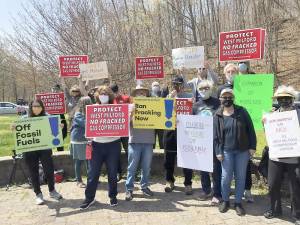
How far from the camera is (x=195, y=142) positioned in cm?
698

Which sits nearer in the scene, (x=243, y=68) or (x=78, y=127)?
(x=243, y=68)

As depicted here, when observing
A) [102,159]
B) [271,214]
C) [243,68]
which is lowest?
[271,214]

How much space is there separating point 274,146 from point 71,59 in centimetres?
597

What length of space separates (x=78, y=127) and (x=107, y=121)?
1.26 meters

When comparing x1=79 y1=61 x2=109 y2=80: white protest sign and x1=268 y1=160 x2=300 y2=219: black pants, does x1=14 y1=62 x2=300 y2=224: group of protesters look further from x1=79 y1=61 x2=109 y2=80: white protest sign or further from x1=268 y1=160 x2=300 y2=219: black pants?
x1=79 y1=61 x2=109 y2=80: white protest sign

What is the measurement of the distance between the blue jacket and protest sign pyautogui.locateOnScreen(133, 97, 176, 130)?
1.28m

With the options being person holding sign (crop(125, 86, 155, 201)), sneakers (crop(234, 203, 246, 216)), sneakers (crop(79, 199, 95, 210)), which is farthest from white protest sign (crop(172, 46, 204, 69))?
sneakers (crop(79, 199, 95, 210))

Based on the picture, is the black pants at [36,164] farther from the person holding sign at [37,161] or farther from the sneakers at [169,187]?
the sneakers at [169,187]

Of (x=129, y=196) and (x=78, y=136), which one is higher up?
(x=78, y=136)

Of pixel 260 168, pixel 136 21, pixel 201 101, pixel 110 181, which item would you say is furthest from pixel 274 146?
pixel 136 21

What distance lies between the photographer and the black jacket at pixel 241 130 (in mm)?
6270

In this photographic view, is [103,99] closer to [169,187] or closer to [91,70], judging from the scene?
[169,187]

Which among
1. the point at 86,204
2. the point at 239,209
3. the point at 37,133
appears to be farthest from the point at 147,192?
the point at 37,133

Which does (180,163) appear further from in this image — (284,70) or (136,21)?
(284,70)
